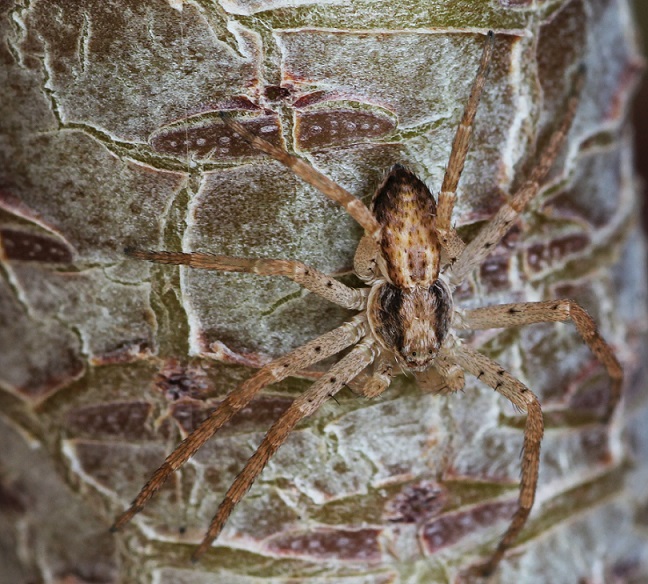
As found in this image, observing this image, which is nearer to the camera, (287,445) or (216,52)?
(216,52)

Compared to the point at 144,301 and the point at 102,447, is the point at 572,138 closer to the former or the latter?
the point at 144,301

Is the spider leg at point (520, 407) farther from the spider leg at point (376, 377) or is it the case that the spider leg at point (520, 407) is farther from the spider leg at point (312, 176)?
the spider leg at point (312, 176)

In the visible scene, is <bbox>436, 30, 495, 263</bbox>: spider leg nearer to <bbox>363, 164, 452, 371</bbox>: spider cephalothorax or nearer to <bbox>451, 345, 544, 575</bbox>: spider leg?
<bbox>363, 164, 452, 371</bbox>: spider cephalothorax

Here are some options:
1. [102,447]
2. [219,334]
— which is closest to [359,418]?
[219,334]

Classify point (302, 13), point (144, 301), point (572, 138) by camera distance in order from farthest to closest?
point (572, 138) < point (144, 301) < point (302, 13)

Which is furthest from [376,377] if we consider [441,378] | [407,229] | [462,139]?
[462,139]

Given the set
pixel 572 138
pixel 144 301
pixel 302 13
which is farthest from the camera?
pixel 572 138

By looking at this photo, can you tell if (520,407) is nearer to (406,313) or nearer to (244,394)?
(406,313)
